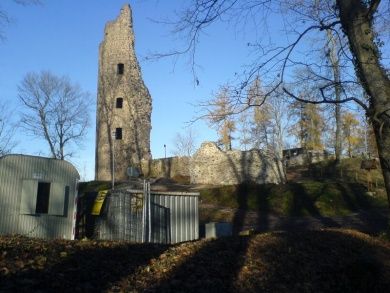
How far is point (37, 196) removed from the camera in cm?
1534

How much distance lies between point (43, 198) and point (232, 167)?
21.5 m

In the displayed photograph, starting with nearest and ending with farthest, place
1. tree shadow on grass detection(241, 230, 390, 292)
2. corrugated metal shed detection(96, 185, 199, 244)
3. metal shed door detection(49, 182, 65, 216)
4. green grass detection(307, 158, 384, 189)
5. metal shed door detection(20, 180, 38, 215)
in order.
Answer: tree shadow on grass detection(241, 230, 390, 292) < metal shed door detection(20, 180, 38, 215) < corrugated metal shed detection(96, 185, 199, 244) < metal shed door detection(49, 182, 65, 216) < green grass detection(307, 158, 384, 189)

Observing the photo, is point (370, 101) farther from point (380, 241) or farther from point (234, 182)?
point (234, 182)

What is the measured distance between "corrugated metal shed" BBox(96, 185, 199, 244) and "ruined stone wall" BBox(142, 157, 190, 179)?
26.1 m

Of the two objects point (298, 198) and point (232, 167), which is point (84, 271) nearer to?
point (298, 198)

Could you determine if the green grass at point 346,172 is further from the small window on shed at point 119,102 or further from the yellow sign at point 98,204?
the yellow sign at point 98,204

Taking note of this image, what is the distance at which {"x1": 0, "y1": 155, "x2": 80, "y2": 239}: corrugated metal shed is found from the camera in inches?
569

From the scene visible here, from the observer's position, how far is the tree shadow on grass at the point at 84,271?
492cm

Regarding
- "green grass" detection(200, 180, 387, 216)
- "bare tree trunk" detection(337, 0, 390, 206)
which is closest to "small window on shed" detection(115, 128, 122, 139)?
"green grass" detection(200, 180, 387, 216)

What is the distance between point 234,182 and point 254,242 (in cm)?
2704

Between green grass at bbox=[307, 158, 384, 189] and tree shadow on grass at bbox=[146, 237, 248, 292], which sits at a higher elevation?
green grass at bbox=[307, 158, 384, 189]

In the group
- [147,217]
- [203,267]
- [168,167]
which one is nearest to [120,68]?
[168,167]

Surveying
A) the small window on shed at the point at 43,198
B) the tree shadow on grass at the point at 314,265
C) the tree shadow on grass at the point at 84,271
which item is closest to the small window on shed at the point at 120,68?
the small window on shed at the point at 43,198

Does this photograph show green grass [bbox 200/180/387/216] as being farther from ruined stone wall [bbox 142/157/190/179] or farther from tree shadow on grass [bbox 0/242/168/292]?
tree shadow on grass [bbox 0/242/168/292]
